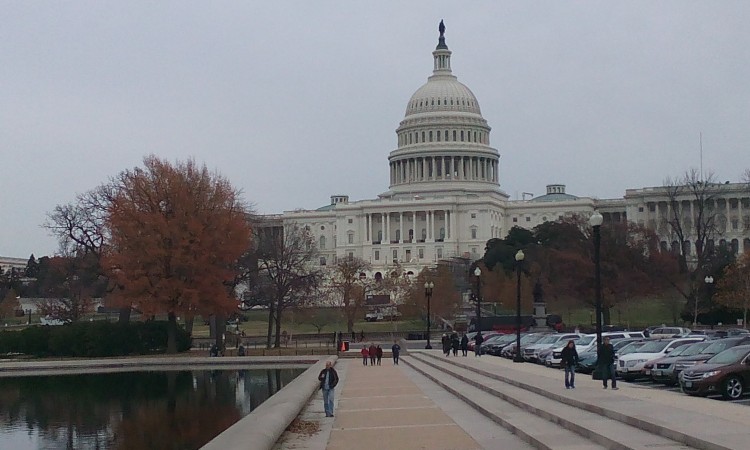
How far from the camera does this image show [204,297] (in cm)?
6931

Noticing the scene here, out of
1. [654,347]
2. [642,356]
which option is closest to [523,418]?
[642,356]

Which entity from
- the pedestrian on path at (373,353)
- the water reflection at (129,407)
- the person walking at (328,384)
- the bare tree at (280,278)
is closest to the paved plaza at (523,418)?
the person walking at (328,384)

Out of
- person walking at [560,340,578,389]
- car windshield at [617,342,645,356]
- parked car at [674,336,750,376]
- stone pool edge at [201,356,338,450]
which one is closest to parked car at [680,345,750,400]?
parked car at [674,336,750,376]

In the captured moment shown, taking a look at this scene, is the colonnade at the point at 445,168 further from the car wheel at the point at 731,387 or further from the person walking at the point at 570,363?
the car wheel at the point at 731,387

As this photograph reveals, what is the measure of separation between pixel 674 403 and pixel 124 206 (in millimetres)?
49767

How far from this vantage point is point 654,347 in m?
35.6

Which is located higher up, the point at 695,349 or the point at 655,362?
the point at 695,349

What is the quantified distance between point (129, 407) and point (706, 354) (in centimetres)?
1904

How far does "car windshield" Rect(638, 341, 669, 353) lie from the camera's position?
35291 millimetres

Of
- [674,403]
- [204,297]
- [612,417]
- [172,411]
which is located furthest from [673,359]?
[204,297]

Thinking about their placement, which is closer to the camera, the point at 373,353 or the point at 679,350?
the point at 679,350

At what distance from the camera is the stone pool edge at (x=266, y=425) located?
20594 millimetres

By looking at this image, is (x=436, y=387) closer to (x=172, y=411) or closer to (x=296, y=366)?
(x=172, y=411)

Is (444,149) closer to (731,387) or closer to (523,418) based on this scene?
(731,387)
